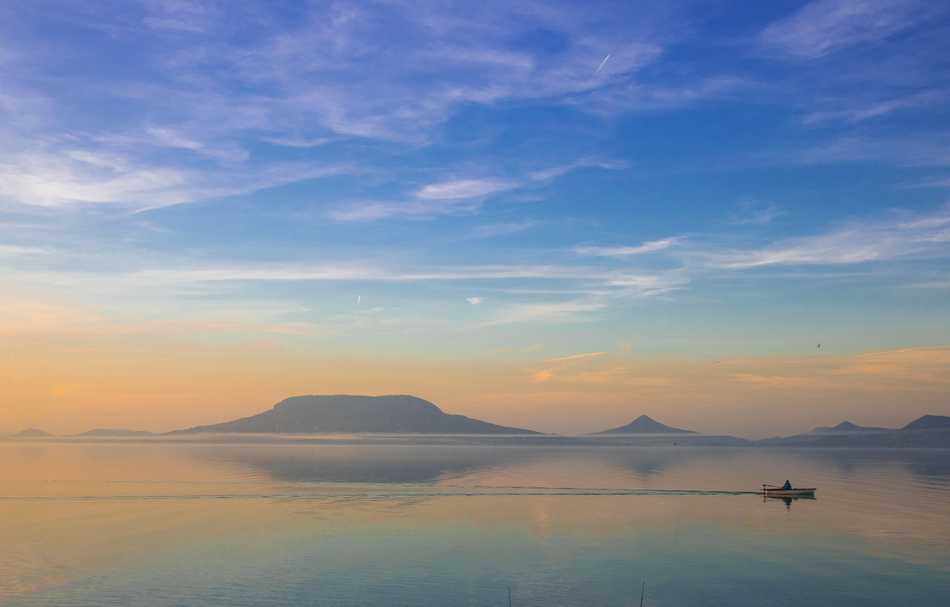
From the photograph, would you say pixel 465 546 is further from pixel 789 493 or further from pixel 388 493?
pixel 789 493

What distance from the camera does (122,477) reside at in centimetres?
15512

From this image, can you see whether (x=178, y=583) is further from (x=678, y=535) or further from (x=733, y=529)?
(x=733, y=529)

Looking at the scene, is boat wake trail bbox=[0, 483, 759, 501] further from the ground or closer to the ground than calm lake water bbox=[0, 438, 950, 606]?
further from the ground

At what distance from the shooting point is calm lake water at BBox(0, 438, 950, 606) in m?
52.2

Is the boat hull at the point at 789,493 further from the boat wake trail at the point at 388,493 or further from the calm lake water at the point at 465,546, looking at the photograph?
the boat wake trail at the point at 388,493

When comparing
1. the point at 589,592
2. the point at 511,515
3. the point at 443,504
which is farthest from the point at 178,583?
the point at 443,504

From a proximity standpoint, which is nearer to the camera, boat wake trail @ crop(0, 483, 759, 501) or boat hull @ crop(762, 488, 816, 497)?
boat wake trail @ crop(0, 483, 759, 501)

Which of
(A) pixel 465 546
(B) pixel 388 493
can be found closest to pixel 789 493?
(B) pixel 388 493

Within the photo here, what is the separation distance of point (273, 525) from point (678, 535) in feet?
139

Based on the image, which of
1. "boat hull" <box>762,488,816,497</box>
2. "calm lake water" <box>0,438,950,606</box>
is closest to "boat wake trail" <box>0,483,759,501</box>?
"calm lake water" <box>0,438,950,606</box>

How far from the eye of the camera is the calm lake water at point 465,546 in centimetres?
5216

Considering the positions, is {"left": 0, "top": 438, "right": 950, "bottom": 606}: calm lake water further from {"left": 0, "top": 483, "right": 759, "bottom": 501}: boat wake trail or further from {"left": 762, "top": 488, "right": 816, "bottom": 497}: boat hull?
{"left": 762, "top": 488, "right": 816, "bottom": 497}: boat hull

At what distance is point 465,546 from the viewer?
7012cm

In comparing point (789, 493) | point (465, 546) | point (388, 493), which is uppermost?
point (388, 493)
